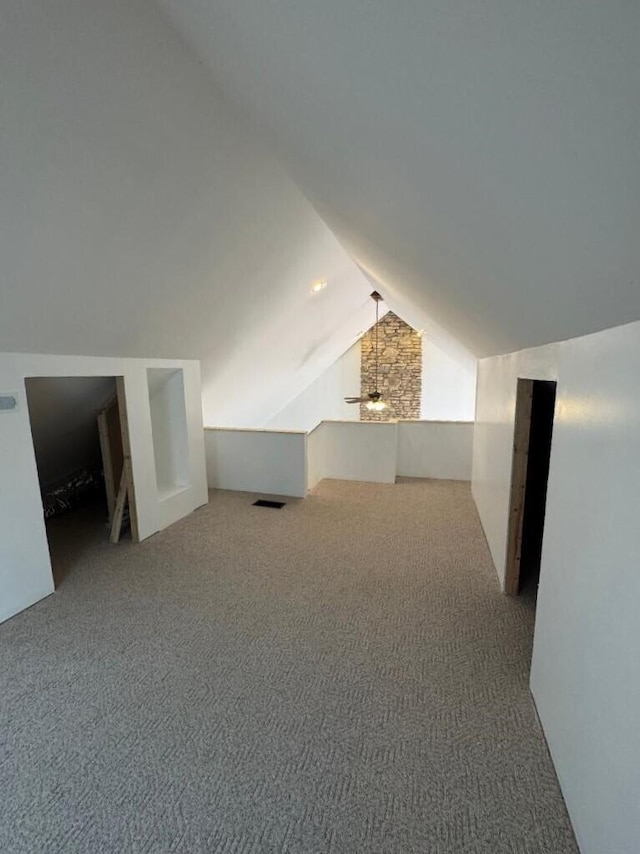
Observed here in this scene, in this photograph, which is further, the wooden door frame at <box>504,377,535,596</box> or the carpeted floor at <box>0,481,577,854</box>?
the wooden door frame at <box>504,377,535,596</box>

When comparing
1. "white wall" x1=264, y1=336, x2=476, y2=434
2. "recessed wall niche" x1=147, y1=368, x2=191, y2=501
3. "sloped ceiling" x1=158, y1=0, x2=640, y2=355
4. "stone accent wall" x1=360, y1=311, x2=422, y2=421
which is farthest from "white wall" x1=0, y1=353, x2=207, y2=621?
"stone accent wall" x1=360, y1=311, x2=422, y2=421

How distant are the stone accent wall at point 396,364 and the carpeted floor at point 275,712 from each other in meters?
6.53

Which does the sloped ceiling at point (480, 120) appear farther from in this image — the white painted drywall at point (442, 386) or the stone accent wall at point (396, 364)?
the stone accent wall at point (396, 364)

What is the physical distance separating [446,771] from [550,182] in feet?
6.91

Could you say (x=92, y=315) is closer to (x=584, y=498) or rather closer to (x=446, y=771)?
(x=584, y=498)

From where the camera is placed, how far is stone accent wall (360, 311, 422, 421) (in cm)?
950

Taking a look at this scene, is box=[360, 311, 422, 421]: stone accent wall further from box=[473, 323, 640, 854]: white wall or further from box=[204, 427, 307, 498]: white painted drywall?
box=[473, 323, 640, 854]: white wall

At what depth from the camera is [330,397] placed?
395 inches

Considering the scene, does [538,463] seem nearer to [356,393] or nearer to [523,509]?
[523,509]

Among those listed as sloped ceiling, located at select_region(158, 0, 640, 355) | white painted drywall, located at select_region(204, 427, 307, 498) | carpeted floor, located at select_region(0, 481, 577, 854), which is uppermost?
sloped ceiling, located at select_region(158, 0, 640, 355)

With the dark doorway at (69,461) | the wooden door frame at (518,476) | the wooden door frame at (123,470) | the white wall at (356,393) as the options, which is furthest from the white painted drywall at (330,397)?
the wooden door frame at (518,476)

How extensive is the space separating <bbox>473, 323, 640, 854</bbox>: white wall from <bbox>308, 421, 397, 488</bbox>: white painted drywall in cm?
347

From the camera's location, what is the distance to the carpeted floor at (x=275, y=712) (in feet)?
4.78

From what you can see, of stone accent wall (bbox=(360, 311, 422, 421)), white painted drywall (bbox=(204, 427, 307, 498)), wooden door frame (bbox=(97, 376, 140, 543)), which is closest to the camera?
wooden door frame (bbox=(97, 376, 140, 543))
